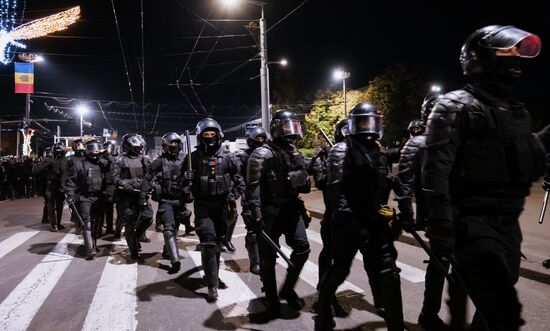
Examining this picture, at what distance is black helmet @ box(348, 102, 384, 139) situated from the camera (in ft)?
11.9

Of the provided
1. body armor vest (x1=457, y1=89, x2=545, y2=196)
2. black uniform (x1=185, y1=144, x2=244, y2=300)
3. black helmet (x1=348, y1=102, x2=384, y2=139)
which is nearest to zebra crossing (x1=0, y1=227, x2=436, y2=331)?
black uniform (x1=185, y1=144, x2=244, y2=300)

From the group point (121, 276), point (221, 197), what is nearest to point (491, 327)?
point (221, 197)

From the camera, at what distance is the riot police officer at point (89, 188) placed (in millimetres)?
7137

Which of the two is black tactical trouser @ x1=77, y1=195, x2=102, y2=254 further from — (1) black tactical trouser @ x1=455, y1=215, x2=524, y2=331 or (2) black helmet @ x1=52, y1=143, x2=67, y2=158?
(1) black tactical trouser @ x1=455, y1=215, x2=524, y2=331

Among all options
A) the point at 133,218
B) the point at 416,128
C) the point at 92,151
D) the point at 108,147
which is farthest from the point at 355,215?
the point at 108,147

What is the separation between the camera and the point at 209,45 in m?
23.4

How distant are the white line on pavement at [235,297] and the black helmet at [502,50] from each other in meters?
3.26

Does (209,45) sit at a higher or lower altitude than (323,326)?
higher

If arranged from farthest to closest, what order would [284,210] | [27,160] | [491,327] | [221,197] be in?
[27,160]
[221,197]
[284,210]
[491,327]

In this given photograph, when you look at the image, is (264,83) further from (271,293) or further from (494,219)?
(494,219)

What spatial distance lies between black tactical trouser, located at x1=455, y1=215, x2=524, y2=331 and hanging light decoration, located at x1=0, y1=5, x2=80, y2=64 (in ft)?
69.4

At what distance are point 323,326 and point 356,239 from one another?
0.82 m

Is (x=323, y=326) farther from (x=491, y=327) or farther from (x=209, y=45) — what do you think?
(x=209, y=45)

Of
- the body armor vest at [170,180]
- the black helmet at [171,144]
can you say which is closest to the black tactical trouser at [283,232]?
the body armor vest at [170,180]
